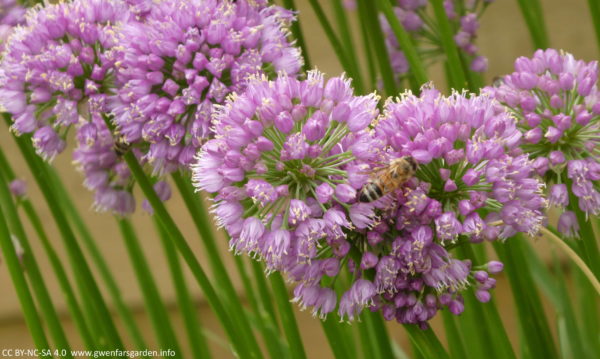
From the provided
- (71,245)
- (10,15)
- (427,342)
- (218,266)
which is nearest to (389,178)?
(427,342)

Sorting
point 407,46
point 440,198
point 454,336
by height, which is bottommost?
point 454,336

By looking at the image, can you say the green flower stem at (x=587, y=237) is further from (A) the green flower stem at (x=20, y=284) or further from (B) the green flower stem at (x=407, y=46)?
(A) the green flower stem at (x=20, y=284)

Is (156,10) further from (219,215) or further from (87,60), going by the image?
(219,215)

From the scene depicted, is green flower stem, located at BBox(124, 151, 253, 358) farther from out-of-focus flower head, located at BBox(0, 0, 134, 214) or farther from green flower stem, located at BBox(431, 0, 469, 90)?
green flower stem, located at BBox(431, 0, 469, 90)

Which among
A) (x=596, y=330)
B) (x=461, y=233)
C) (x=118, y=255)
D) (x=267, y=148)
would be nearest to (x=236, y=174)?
(x=267, y=148)

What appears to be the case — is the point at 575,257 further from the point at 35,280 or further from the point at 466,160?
the point at 35,280

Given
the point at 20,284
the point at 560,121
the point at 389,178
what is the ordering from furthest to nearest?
the point at 20,284 < the point at 560,121 < the point at 389,178

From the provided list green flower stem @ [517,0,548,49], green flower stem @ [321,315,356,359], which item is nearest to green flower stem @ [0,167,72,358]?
green flower stem @ [321,315,356,359]
